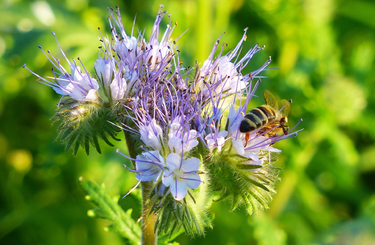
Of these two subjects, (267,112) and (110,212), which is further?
(110,212)

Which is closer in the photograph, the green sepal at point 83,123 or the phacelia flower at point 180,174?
the phacelia flower at point 180,174

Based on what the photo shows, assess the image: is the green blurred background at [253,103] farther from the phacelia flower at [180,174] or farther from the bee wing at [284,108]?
the phacelia flower at [180,174]

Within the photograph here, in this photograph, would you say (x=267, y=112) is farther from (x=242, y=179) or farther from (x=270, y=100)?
(x=242, y=179)

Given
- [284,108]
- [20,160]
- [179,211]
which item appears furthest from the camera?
[20,160]

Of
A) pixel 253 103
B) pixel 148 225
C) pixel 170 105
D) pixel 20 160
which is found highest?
pixel 170 105

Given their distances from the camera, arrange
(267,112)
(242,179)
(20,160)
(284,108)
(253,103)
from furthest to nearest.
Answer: (20,160), (253,103), (284,108), (267,112), (242,179)

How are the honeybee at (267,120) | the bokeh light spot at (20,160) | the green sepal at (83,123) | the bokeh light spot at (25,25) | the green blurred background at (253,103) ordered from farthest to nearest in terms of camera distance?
the bokeh light spot at (20,160)
the bokeh light spot at (25,25)
the green blurred background at (253,103)
the green sepal at (83,123)
the honeybee at (267,120)

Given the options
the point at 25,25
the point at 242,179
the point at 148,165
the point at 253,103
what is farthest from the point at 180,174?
the point at 25,25

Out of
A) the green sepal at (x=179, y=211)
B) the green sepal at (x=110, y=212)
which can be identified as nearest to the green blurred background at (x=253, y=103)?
the green sepal at (x=110, y=212)

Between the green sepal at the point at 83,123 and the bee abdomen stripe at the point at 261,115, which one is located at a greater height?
the bee abdomen stripe at the point at 261,115
